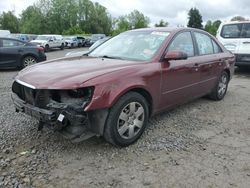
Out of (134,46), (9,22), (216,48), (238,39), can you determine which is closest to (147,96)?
(134,46)

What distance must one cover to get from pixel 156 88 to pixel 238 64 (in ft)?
22.8

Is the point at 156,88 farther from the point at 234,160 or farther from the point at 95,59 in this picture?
the point at 234,160

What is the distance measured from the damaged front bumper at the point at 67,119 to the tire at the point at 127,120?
26cm

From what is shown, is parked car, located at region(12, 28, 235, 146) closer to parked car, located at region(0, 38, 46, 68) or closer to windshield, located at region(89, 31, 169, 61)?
windshield, located at region(89, 31, 169, 61)

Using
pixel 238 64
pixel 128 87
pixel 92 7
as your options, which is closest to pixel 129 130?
pixel 128 87

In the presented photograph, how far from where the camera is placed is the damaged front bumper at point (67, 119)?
3316mm

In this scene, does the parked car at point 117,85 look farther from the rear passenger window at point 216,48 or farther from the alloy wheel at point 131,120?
the rear passenger window at point 216,48

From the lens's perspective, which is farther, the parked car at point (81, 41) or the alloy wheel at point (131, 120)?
the parked car at point (81, 41)

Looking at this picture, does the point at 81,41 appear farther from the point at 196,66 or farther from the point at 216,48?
the point at 196,66

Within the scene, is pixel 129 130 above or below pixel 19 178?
above

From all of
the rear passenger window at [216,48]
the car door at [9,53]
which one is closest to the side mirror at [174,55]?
the rear passenger window at [216,48]

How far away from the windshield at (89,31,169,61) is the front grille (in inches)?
53.6

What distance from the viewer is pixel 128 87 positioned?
368cm

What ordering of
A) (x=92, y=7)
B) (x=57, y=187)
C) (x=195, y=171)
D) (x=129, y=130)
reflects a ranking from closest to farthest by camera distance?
(x=57, y=187) → (x=195, y=171) → (x=129, y=130) → (x=92, y=7)
